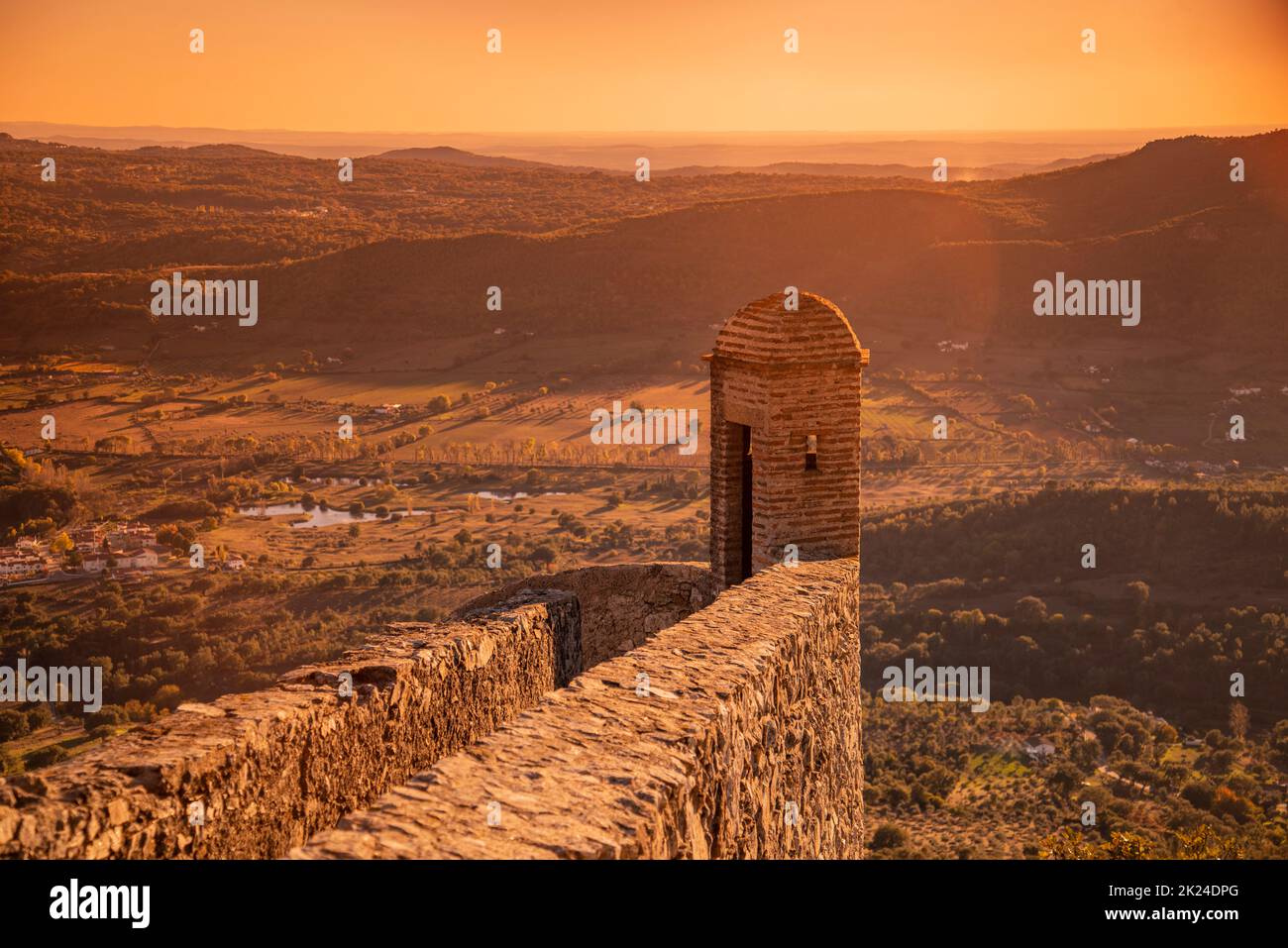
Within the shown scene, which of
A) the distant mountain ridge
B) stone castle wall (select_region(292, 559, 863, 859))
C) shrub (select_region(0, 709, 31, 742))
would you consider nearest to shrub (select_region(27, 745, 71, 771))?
shrub (select_region(0, 709, 31, 742))

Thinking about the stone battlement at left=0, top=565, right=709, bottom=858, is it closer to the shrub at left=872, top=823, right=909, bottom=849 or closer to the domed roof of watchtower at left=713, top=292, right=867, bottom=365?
the domed roof of watchtower at left=713, top=292, right=867, bottom=365

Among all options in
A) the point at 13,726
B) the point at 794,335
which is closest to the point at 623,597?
the point at 794,335

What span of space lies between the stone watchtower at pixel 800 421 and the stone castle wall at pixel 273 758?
107 inches

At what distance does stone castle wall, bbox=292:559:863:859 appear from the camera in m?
3.79

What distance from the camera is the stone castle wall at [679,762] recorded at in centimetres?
379

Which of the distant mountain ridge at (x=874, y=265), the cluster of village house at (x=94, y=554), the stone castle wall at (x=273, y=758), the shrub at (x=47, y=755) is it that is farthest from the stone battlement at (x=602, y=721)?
the distant mountain ridge at (x=874, y=265)

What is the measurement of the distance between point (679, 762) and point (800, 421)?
5.05 meters

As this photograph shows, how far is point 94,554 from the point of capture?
31.6 metres

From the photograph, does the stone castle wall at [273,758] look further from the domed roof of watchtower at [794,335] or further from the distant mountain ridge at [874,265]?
the distant mountain ridge at [874,265]

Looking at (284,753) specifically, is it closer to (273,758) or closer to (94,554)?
(273,758)

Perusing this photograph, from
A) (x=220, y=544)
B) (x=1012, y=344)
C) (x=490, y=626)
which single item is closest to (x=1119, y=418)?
(x=1012, y=344)

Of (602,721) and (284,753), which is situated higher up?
(602,721)

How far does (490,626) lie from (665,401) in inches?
1580

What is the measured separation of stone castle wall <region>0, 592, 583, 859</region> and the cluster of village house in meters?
26.1
